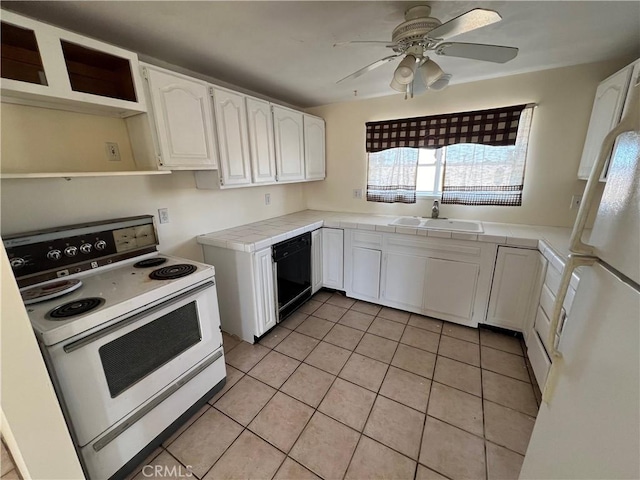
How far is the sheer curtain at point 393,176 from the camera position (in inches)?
113

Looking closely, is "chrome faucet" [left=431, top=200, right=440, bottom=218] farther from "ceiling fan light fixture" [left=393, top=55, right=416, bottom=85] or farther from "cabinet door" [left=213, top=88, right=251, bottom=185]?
"cabinet door" [left=213, top=88, right=251, bottom=185]

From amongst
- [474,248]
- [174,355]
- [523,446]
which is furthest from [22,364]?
[474,248]

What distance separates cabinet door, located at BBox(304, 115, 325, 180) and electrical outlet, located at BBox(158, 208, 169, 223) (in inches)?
60.0

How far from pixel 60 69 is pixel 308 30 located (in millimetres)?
1227

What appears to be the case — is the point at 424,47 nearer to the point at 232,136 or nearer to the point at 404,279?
the point at 232,136

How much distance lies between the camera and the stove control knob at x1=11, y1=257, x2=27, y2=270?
1246 mm

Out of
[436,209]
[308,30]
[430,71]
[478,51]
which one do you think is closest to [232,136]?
[308,30]

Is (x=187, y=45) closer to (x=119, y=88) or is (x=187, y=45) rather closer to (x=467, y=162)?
(x=119, y=88)

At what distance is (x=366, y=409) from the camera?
1639mm

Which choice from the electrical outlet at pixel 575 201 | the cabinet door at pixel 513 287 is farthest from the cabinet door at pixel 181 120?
the electrical outlet at pixel 575 201

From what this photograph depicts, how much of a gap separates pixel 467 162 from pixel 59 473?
10.7 ft

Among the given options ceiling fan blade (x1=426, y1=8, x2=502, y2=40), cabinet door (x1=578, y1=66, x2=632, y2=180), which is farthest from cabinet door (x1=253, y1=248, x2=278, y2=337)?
cabinet door (x1=578, y1=66, x2=632, y2=180)

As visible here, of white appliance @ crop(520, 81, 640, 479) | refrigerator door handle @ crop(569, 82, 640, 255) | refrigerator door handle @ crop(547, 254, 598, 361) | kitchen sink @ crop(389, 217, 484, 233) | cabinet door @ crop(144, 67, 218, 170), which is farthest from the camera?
kitchen sink @ crop(389, 217, 484, 233)

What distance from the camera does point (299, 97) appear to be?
2883mm
